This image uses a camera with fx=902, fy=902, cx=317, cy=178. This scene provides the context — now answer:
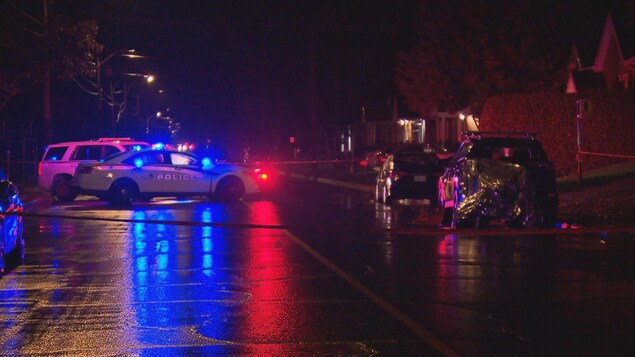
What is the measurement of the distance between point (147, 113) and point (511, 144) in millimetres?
84636

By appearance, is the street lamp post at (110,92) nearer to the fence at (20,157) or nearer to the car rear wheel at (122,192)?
the fence at (20,157)

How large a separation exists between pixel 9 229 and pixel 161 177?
551 inches

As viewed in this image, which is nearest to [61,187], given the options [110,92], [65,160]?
[65,160]

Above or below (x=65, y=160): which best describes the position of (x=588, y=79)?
above


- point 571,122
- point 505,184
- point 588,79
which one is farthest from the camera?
point 588,79

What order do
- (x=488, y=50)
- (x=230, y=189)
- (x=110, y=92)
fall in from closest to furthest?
(x=230, y=189), (x=488, y=50), (x=110, y=92)

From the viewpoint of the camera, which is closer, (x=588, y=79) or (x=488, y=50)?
(x=488, y=50)

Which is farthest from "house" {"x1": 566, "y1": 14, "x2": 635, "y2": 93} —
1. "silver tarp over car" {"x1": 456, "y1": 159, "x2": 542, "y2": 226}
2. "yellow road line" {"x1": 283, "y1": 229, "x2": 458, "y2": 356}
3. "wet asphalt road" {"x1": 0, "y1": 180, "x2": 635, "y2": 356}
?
"yellow road line" {"x1": 283, "y1": 229, "x2": 458, "y2": 356}

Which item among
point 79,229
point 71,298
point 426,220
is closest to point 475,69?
point 426,220

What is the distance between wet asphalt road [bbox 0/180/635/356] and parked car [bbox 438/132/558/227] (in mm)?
456

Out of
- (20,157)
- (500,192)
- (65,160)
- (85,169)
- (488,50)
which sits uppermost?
(488,50)

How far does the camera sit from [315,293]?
1030cm

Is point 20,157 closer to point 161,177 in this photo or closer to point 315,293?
point 161,177

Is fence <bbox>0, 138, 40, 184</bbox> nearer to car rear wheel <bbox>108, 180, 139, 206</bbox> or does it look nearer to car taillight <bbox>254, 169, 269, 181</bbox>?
car rear wheel <bbox>108, 180, 139, 206</bbox>
